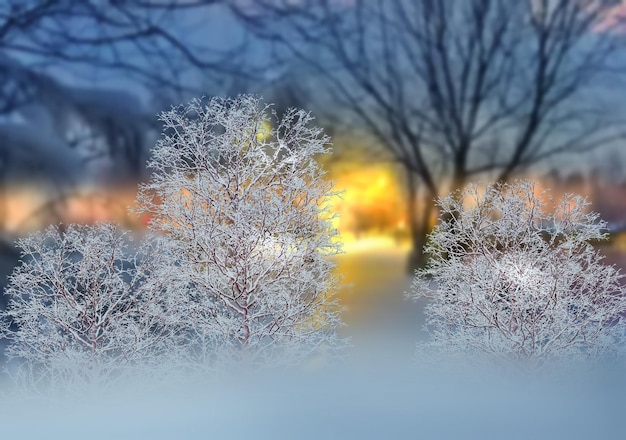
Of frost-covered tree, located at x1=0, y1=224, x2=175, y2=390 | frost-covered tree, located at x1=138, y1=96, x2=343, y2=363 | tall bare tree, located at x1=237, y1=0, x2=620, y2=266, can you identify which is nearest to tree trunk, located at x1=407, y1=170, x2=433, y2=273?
tall bare tree, located at x1=237, y1=0, x2=620, y2=266

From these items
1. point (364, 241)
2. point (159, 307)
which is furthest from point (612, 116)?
point (159, 307)

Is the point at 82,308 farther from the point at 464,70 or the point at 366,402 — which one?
the point at 464,70

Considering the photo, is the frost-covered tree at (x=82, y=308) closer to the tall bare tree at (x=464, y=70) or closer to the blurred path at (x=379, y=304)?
the blurred path at (x=379, y=304)

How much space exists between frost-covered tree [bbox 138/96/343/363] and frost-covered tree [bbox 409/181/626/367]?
725mm

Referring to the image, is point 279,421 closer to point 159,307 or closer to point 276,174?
point 159,307

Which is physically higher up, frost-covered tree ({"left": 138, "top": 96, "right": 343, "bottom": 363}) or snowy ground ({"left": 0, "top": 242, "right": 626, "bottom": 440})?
frost-covered tree ({"left": 138, "top": 96, "right": 343, "bottom": 363})

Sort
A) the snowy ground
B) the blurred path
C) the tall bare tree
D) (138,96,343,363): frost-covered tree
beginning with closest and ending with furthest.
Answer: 1. the snowy ground
2. (138,96,343,363): frost-covered tree
3. the blurred path
4. the tall bare tree

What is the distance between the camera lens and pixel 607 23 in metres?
3.87

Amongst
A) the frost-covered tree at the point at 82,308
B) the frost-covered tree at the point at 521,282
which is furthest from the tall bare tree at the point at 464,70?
the frost-covered tree at the point at 82,308

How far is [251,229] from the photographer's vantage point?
3.57m

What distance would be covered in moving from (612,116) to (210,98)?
2.63 metres

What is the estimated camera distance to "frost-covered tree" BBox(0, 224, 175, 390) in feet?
12.2

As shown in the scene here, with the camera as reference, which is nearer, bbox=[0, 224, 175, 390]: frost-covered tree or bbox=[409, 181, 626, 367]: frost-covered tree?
bbox=[409, 181, 626, 367]: frost-covered tree

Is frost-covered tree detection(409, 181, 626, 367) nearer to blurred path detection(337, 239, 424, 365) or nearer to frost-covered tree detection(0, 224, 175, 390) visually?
blurred path detection(337, 239, 424, 365)
